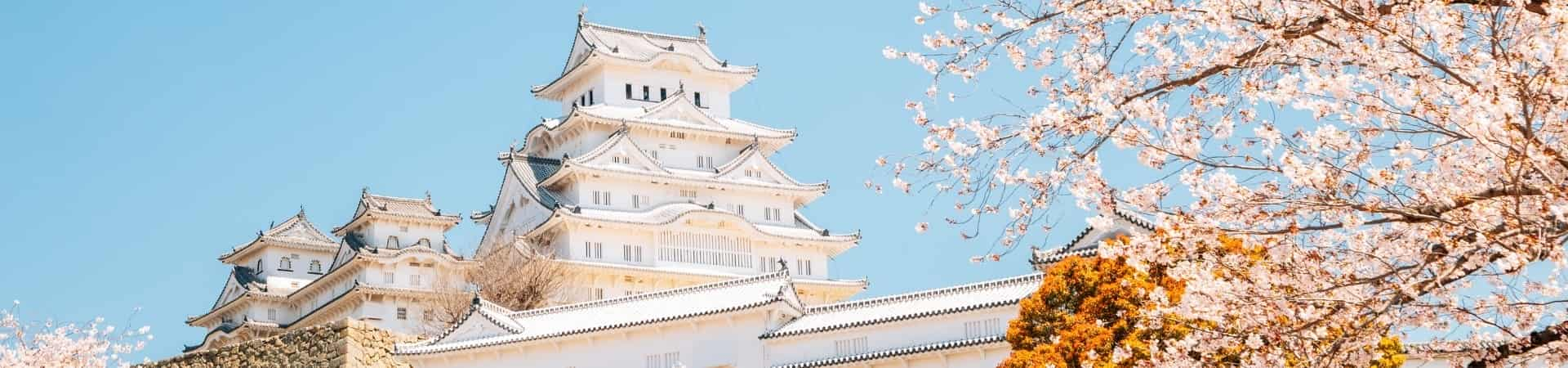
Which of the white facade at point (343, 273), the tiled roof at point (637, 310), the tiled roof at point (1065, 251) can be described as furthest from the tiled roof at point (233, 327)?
the tiled roof at point (1065, 251)

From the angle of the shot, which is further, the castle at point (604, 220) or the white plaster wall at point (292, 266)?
the white plaster wall at point (292, 266)

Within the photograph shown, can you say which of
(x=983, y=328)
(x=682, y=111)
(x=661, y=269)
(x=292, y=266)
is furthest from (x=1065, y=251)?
(x=292, y=266)

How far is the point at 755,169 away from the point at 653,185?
3.29 metres

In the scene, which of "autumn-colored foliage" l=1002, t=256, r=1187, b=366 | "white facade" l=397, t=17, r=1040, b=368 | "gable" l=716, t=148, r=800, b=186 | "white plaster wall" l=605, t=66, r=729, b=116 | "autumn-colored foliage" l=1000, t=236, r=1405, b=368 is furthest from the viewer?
"white plaster wall" l=605, t=66, r=729, b=116

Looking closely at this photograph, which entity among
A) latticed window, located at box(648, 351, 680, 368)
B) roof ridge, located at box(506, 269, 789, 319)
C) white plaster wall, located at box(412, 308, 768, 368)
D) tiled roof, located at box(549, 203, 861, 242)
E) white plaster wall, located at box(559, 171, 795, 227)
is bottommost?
latticed window, located at box(648, 351, 680, 368)

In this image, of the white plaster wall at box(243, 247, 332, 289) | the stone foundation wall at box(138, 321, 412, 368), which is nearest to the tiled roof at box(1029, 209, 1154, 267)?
the stone foundation wall at box(138, 321, 412, 368)

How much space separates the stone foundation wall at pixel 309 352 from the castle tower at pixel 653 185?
13925mm

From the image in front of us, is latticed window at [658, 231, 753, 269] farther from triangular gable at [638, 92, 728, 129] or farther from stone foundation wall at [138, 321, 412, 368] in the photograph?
stone foundation wall at [138, 321, 412, 368]

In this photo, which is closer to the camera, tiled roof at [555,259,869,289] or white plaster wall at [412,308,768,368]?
white plaster wall at [412,308,768,368]

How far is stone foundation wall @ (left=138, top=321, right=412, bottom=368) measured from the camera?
28844mm

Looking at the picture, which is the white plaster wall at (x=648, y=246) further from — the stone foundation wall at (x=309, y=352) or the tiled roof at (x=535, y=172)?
the stone foundation wall at (x=309, y=352)

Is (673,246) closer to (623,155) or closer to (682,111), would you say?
(623,155)

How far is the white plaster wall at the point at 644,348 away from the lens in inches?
1175

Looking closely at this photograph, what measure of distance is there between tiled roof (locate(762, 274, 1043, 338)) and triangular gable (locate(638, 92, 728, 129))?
68.4 ft
